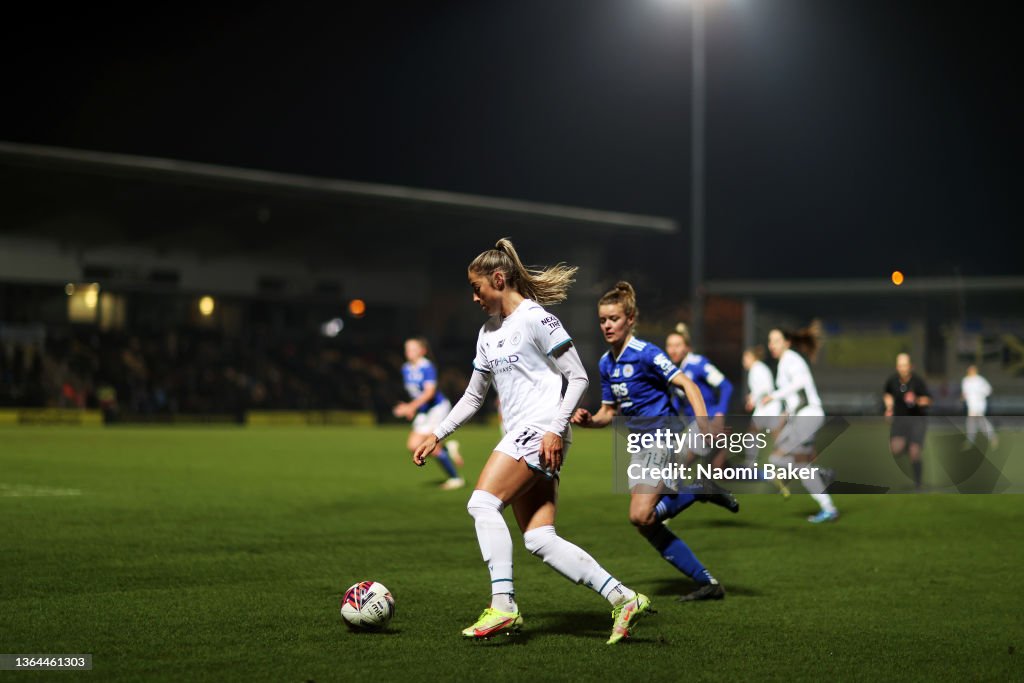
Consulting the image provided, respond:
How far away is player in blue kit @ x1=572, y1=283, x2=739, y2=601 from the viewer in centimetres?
787

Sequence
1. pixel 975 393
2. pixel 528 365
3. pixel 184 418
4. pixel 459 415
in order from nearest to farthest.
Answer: pixel 528 365, pixel 459 415, pixel 975 393, pixel 184 418

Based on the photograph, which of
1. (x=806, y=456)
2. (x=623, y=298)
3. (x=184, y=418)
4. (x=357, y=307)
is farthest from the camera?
(x=357, y=307)

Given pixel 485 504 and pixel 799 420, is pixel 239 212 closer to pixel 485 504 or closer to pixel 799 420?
pixel 799 420

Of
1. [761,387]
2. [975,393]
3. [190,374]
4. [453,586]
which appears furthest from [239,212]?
[453,586]

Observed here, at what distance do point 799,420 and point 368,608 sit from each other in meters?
8.62

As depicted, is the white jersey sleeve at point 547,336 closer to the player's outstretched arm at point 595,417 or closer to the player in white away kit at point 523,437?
the player in white away kit at point 523,437

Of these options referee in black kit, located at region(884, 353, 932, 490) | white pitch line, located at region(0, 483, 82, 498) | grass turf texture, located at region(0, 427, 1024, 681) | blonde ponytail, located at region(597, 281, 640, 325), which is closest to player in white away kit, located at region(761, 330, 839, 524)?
grass turf texture, located at region(0, 427, 1024, 681)

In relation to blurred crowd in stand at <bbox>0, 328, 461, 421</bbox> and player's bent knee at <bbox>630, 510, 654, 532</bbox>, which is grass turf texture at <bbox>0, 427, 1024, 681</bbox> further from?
blurred crowd in stand at <bbox>0, 328, 461, 421</bbox>

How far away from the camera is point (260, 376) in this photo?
48250mm

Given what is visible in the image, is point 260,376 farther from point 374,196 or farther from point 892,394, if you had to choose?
point 892,394

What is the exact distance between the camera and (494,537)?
21.1ft

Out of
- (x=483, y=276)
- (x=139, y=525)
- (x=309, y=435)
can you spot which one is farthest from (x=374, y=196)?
(x=483, y=276)

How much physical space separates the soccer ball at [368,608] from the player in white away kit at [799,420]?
746 cm

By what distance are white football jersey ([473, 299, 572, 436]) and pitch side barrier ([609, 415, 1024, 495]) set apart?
1.64 meters
